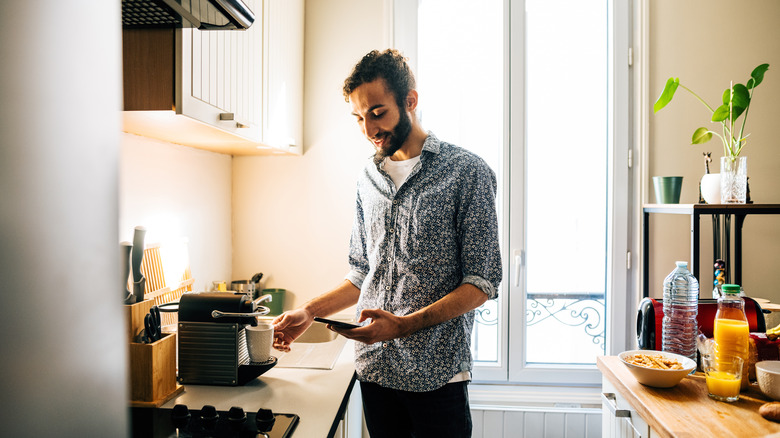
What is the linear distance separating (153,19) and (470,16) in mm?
1674

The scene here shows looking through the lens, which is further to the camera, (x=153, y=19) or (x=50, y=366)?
(x=153, y=19)

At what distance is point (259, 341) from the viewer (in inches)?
53.9

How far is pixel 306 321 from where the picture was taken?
1449mm

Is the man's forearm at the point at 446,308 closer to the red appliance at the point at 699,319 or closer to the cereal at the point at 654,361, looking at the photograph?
the cereal at the point at 654,361

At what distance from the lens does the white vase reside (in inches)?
71.3

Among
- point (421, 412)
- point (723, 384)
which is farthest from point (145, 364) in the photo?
point (723, 384)

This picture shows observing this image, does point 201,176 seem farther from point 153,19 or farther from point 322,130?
point 153,19

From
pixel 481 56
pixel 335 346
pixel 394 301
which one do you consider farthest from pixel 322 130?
pixel 394 301

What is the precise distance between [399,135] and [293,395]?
757 millimetres

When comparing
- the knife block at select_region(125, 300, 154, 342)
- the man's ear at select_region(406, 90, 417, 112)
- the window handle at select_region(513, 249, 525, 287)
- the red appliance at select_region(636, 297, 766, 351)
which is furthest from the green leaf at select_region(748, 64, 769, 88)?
the knife block at select_region(125, 300, 154, 342)

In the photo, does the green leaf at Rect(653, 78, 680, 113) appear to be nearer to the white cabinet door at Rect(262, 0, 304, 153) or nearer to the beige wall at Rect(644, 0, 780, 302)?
the beige wall at Rect(644, 0, 780, 302)

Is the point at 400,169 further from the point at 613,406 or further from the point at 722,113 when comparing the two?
the point at 722,113

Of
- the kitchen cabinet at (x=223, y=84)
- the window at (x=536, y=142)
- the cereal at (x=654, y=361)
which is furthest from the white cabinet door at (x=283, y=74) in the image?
the cereal at (x=654, y=361)

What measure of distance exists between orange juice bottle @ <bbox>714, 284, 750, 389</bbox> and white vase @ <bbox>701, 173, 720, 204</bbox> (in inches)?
22.5
